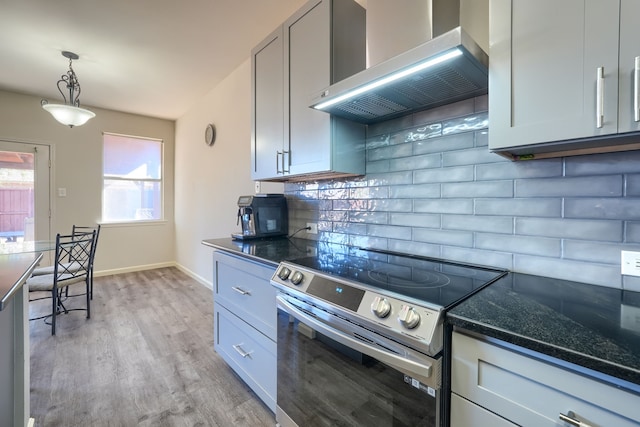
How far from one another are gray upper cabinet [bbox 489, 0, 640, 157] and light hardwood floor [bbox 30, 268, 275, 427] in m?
1.86

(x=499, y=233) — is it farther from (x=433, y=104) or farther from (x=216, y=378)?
(x=216, y=378)

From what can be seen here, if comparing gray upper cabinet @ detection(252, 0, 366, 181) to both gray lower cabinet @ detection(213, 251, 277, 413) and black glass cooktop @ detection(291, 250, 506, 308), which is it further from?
gray lower cabinet @ detection(213, 251, 277, 413)

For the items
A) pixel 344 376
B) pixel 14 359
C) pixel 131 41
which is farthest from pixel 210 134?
pixel 344 376

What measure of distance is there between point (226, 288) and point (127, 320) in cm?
175

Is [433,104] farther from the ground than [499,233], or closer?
farther from the ground

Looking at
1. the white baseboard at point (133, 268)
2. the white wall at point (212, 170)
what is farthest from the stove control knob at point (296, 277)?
the white baseboard at point (133, 268)

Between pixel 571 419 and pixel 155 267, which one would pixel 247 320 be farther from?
pixel 155 267

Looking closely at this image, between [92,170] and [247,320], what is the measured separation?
4389 mm

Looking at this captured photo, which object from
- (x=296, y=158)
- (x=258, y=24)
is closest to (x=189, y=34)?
(x=258, y=24)

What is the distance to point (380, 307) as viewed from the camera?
0.92 m

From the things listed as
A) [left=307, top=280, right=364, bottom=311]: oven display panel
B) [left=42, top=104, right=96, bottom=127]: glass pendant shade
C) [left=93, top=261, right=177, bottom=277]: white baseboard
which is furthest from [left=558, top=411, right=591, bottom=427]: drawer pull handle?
[left=93, top=261, right=177, bottom=277]: white baseboard

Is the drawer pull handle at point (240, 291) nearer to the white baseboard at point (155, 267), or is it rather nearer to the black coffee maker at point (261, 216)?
the black coffee maker at point (261, 216)

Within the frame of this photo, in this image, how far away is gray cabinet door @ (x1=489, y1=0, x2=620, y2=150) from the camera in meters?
0.80

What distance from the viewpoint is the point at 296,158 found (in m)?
1.85
